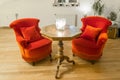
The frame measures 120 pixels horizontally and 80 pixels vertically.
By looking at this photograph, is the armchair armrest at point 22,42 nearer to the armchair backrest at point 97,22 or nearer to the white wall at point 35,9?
the armchair backrest at point 97,22

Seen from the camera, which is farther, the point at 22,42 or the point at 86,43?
the point at 86,43

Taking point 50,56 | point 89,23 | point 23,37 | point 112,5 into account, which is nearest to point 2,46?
point 23,37

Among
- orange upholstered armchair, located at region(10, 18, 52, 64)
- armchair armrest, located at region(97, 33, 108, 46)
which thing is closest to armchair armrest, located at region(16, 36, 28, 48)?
orange upholstered armchair, located at region(10, 18, 52, 64)

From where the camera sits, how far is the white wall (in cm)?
568

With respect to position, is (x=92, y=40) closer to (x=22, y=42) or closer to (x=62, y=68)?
(x=62, y=68)

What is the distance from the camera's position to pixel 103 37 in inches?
135

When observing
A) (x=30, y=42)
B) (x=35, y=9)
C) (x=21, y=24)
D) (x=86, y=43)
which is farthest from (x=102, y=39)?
(x=35, y=9)

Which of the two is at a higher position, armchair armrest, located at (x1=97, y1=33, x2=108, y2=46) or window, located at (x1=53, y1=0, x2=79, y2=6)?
window, located at (x1=53, y1=0, x2=79, y2=6)

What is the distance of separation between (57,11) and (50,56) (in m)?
2.29

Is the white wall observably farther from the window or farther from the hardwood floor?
the hardwood floor

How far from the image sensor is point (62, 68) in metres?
3.53

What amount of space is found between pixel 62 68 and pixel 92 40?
914mm

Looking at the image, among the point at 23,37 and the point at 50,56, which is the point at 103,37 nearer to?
the point at 50,56

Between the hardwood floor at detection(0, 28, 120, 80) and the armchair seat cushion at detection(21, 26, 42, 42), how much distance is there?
0.54 metres
